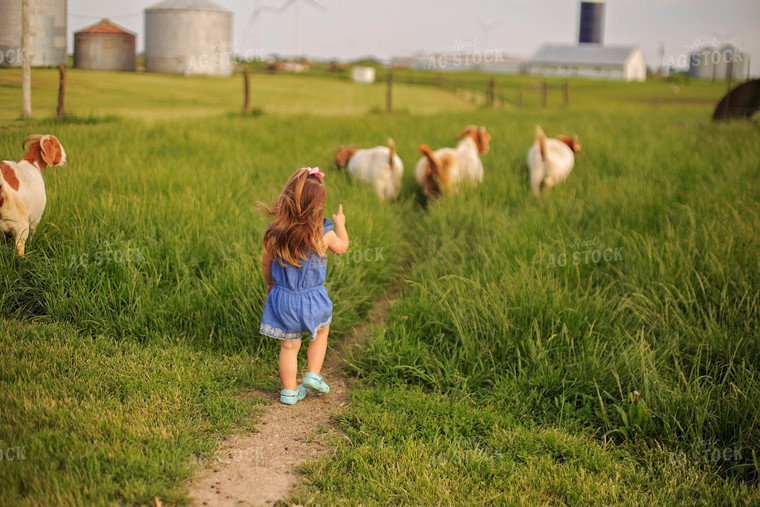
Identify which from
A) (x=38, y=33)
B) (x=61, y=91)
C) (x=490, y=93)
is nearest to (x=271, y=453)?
(x=38, y=33)

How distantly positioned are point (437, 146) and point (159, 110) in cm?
520

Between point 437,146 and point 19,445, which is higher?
point 437,146

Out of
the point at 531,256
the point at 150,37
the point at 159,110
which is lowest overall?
the point at 531,256

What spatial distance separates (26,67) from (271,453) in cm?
504

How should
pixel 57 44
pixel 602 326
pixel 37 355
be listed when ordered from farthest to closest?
1. pixel 57 44
2. pixel 602 326
3. pixel 37 355

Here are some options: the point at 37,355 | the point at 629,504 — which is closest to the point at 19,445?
the point at 37,355

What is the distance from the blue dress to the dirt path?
50 cm

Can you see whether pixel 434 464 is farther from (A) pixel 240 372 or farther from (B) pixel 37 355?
(B) pixel 37 355

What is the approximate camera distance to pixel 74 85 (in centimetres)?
725

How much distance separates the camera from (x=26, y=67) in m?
6.35

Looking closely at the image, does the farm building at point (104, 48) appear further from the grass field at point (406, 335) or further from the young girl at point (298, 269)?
the young girl at point (298, 269)

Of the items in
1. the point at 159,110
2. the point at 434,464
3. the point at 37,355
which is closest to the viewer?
the point at 434,464

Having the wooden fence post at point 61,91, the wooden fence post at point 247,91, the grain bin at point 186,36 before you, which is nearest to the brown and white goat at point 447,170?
the grain bin at point 186,36

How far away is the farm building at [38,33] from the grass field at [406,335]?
193 mm
